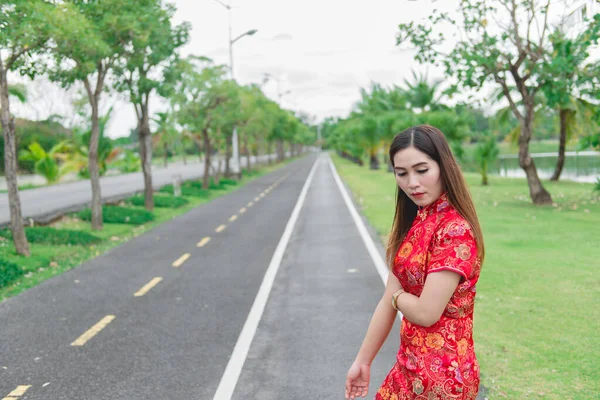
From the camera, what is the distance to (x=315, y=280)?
10344mm

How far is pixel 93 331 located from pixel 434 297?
20.1 ft

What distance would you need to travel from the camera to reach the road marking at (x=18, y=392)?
5.52 m

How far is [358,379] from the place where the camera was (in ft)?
9.12

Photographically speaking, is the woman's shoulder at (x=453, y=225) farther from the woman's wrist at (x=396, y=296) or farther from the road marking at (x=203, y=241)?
the road marking at (x=203, y=241)

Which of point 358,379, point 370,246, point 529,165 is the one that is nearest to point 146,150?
point 370,246

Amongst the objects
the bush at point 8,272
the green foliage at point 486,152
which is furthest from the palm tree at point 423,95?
the bush at point 8,272

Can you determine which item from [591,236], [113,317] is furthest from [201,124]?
[113,317]

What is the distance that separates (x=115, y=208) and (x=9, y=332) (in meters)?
13.0

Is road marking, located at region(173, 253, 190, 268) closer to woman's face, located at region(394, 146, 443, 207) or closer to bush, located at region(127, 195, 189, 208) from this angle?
woman's face, located at region(394, 146, 443, 207)

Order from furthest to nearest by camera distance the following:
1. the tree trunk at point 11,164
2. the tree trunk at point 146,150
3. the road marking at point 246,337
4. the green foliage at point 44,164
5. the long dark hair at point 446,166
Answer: the green foliage at point 44,164 → the tree trunk at point 146,150 → the tree trunk at point 11,164 → the road marking at point 246,337 → the long dark hair at point 446,166

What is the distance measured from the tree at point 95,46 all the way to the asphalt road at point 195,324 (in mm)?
4072

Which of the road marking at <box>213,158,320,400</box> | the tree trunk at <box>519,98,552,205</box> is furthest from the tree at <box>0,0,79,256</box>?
the tree trunk at <box>519,98,552,205</box>

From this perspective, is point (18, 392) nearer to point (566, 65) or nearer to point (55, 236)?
point (55, 236)

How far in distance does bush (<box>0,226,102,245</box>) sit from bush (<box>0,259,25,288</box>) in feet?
11.2
